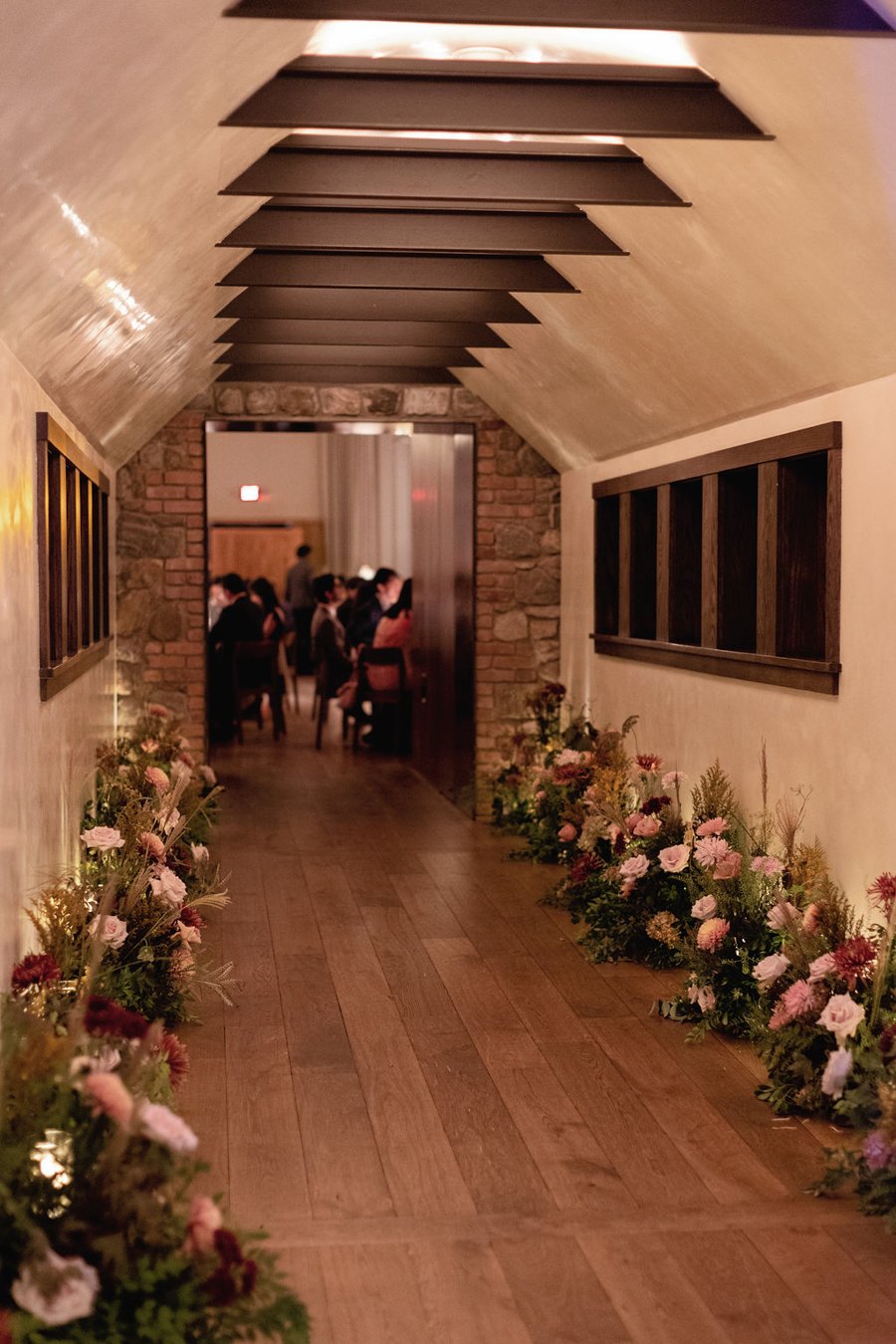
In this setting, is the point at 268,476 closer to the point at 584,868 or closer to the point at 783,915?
the point at 584,868

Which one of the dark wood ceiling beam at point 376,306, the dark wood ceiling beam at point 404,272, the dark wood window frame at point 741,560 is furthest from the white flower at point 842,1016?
the dark wood ceiling beam at point 376,306

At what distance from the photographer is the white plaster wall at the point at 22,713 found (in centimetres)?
398

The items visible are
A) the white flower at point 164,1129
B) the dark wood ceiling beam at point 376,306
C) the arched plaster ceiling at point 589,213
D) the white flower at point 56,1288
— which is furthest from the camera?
the dark wood ceiling beam at point 376,306

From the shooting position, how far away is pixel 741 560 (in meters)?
6.41

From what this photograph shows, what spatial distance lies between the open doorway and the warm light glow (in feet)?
16.1

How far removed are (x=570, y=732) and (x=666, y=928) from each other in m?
3.08

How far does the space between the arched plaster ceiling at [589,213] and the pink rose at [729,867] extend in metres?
1.61

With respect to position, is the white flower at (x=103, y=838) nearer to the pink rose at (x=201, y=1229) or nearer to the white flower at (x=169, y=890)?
the white flower at (x=169, y=890)

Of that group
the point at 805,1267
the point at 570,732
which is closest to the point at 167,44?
the point at 805,1267

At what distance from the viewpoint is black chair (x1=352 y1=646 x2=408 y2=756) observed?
1255cm

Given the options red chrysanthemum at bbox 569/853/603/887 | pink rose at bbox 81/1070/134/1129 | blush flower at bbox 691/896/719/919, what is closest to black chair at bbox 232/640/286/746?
red chrysanthemum at bbox 569/853/603/887

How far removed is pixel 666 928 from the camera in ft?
18.8

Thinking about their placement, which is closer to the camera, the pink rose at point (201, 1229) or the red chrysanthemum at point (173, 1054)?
the pink rose at point (201, 1229)

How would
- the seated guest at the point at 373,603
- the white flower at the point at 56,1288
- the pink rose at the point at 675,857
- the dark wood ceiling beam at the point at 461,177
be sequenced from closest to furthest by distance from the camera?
the white flower at the point at 56,1288
the dark wood ceiling beam at the point at 461,177
the pink rose at the point at 675,857
the seated guest at the point at 373,603
